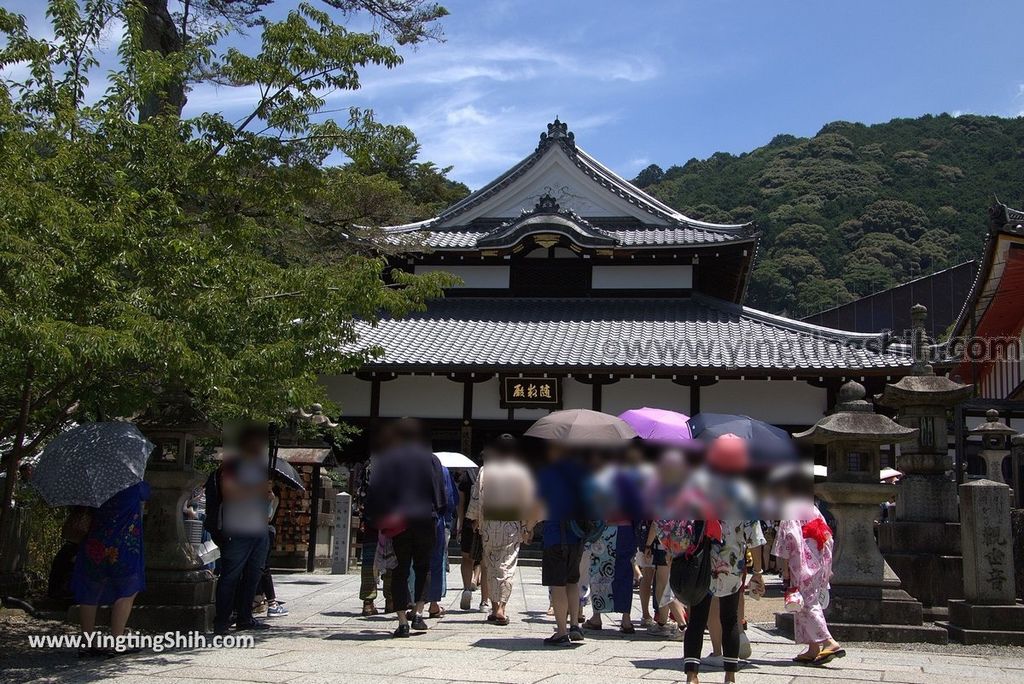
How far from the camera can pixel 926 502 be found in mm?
11008

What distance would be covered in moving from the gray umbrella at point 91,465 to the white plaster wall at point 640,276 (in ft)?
48.7

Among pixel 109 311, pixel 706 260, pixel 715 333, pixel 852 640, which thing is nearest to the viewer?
pixel 109 311

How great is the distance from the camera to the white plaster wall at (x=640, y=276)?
20.5 meters

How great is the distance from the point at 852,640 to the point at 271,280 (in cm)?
588

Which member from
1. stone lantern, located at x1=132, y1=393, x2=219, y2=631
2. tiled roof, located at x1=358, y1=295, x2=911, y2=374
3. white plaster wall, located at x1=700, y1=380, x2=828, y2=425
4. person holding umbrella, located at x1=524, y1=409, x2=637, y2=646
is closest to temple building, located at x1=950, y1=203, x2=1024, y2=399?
tiled roof, located at x1=358, y1=295, x2=911, y2=374

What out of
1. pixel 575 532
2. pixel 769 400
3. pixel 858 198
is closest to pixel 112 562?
pixel 575 532

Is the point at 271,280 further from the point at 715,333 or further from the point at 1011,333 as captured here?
the point at 1011,333

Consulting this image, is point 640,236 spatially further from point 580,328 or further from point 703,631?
point 703,631

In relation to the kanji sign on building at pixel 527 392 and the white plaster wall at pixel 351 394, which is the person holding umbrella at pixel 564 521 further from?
the white plaster wall at pixel 351 394

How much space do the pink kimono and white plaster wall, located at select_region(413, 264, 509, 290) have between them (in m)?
14.3

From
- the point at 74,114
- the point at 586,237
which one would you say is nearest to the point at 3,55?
the point at 74,114

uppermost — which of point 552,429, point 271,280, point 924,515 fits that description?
point 271,280

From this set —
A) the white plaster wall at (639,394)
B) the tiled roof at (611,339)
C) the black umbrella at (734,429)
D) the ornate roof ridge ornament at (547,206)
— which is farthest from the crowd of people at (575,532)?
the ornate roof ridge ornament at (547,206)

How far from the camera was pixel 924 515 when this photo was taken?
36.0 ft
